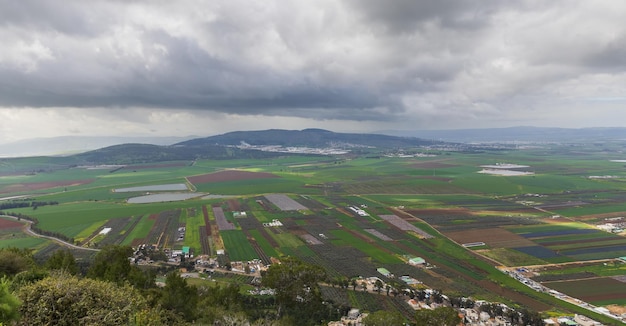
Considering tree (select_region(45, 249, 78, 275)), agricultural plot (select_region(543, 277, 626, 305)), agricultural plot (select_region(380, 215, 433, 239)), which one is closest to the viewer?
tree (select_region(45, 249, 78, 275))

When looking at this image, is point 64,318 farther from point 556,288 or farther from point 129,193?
point 129,193

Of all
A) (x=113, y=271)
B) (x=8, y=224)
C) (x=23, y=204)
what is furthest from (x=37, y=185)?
(x=113, y=271)

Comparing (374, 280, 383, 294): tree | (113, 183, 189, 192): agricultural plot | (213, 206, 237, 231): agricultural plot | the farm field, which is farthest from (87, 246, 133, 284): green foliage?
(113, 183, 189, 192): agricultural plot

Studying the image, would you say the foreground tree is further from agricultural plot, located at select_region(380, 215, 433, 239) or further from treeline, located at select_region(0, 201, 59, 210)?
treeline, located at select_region(0, 201, 59, 210)

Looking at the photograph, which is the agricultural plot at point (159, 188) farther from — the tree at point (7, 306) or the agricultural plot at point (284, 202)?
the tree at point (7, 306)

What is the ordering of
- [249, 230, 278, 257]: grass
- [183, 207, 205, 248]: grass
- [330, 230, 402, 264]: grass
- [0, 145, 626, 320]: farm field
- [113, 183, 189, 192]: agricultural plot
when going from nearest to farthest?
1. [0, 145, 626, 320]: farm field
2. [330, 230, 402, 264]: grass
3. [249, 230, 278, 257]: grass
4. [183, 207, 205, 248]: grass
5. [113, 183, 189, 192]: agricultural plot

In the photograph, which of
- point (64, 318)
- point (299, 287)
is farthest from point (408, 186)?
point (64, 318)

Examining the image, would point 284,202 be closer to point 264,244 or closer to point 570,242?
point 264,244
